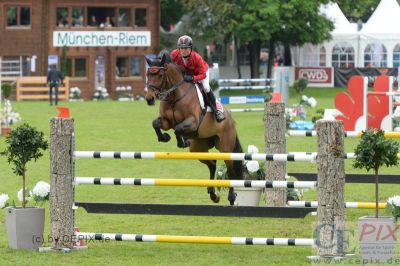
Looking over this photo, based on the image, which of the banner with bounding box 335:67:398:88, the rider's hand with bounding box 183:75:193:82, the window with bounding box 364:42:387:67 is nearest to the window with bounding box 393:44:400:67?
the window with bounding box 364:42:387:67

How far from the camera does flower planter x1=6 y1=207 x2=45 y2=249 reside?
11.7 meters

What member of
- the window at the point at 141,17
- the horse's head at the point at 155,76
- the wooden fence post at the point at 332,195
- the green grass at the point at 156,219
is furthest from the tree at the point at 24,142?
the window at the point at 141,17

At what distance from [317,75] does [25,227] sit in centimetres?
5284

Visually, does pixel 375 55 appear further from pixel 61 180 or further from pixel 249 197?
pixel 61 180

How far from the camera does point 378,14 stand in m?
59.9

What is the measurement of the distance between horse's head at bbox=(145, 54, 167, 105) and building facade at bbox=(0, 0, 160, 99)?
41.2m

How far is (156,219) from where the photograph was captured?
14.5 m

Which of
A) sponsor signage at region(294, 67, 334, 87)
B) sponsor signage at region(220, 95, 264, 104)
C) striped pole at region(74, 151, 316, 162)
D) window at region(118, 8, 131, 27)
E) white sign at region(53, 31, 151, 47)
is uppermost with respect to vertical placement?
window at region(118, 8, 131, 27)

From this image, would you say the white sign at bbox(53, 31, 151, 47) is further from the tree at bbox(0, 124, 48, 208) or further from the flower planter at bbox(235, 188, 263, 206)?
the tree at bbox(0, 124, 48, 208)

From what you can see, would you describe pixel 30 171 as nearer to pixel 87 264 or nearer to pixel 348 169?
A: pixel 348 169

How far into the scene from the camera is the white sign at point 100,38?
179 feet

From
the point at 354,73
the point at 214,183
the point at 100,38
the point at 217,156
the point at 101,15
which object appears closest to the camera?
the point at 214,183

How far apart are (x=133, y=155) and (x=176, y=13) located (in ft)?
179

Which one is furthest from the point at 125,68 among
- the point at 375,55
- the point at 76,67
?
the point at 375,55
